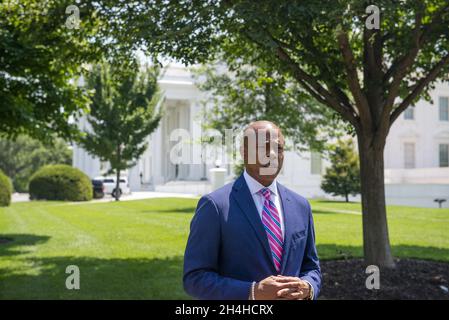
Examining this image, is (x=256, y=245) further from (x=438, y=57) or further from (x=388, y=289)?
(x=438, y=57)

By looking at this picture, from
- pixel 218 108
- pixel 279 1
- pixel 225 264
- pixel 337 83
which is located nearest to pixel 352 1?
pixel 279 1

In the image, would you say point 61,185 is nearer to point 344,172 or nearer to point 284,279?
point 344,172

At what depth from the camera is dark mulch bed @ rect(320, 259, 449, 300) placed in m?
7.96

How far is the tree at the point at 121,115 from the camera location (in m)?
30.1

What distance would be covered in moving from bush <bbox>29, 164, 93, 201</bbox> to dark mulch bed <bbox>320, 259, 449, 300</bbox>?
25.6 m

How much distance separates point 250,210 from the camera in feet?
8.90

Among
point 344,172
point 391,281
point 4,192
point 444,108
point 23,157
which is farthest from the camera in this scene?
point 23,157

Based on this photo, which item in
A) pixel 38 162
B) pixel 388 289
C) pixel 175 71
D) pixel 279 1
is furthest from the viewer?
pixel 38 162

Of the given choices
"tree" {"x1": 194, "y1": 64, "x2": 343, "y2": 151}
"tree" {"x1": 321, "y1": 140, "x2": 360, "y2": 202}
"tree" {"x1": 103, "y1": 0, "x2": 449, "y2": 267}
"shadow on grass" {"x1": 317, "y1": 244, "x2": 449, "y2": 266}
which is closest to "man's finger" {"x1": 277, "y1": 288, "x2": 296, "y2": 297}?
"tree" {"x1": 103, "y1": 0, "x2": 449, "y2": 267}

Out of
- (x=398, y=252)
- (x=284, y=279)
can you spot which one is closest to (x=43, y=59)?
(x=398, y=252)

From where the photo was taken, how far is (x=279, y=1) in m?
7.22

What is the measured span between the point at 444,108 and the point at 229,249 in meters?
52.8

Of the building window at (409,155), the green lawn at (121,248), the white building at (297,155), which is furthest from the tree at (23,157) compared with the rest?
the green lawn at (121,248)
